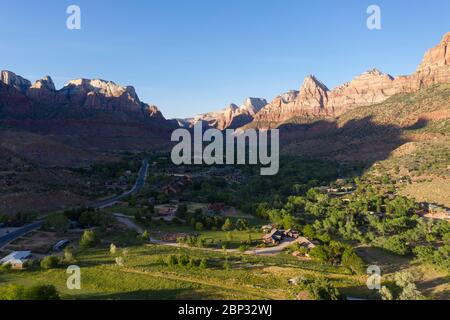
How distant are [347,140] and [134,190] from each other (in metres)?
85.5

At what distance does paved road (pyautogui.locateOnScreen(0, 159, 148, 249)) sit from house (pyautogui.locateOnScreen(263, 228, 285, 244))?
26573 millimetres

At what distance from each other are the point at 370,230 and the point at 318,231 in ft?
24.1

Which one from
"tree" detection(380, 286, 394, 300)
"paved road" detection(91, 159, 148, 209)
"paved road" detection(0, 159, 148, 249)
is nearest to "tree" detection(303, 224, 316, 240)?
"tree" detection(380, 286, 394, 300)

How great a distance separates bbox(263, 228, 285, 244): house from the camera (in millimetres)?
38969

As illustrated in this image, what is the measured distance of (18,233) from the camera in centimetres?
3969

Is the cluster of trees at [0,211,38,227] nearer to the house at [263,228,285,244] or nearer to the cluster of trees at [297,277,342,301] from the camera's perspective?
the house at [263,228,285,244]

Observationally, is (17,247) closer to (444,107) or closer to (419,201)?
(419,201)

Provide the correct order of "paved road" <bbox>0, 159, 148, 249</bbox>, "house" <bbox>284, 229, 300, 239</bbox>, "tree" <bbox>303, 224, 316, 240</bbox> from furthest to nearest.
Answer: "house" <bbox>284, 229, 300, 239</bbox>, "tree" <bbox>303, 224, 316, 240</bbox>, "paved road" <bbox>0, 159, 148, 249</bbox>

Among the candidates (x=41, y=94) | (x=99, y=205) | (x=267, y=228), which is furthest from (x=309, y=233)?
(x=41, y=94)

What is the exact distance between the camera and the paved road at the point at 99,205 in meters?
37.8

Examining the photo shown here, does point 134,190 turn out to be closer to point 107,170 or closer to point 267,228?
point 107,170

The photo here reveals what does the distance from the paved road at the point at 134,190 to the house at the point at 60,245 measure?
20604 mm

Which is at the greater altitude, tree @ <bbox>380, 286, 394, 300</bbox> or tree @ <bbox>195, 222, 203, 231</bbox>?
tree @ <bbox>195, 222, 203, 231</bbox>
